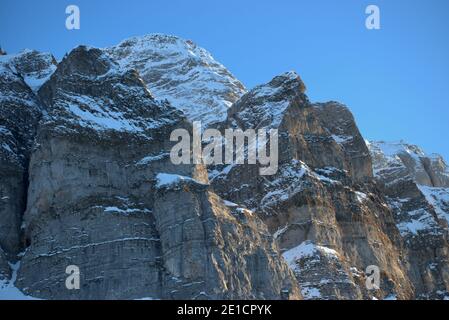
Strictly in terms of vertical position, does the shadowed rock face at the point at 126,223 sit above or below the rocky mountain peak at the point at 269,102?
below

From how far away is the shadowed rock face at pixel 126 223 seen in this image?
117 m

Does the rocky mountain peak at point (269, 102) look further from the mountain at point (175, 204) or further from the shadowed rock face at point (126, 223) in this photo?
the shadowed rock face at point (126, 223)

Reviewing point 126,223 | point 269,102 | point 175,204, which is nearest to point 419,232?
point 269,102

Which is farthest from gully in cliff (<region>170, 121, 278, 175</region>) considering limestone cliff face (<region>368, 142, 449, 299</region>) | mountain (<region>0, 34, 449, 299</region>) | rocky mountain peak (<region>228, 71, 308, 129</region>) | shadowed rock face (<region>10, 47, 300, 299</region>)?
limestone cliff face (<region>368, 142, 449, 299</region>)

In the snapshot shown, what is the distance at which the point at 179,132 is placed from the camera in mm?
133625

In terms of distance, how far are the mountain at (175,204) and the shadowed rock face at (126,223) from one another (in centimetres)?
16

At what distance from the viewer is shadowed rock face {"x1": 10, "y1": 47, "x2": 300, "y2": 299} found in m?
117

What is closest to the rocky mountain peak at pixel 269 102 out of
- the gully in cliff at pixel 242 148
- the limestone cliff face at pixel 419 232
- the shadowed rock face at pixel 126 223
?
the gully in cliff at pixel 242 148

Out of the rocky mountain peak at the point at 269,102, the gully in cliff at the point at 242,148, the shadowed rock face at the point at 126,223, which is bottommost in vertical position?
the shadowed rock face at the point at 126,223

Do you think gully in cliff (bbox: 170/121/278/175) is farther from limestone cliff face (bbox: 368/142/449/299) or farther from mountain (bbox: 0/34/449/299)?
limestone cliff face (bbox: 368/142/449/299)

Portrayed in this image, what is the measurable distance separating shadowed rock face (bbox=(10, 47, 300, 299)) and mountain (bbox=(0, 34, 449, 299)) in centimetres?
16

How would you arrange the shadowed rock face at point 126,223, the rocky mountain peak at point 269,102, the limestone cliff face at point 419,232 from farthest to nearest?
the limestone cliff face at point 419,232, the rocky mountain peak at point 269,102, the shadowed rock face at point 126,223
